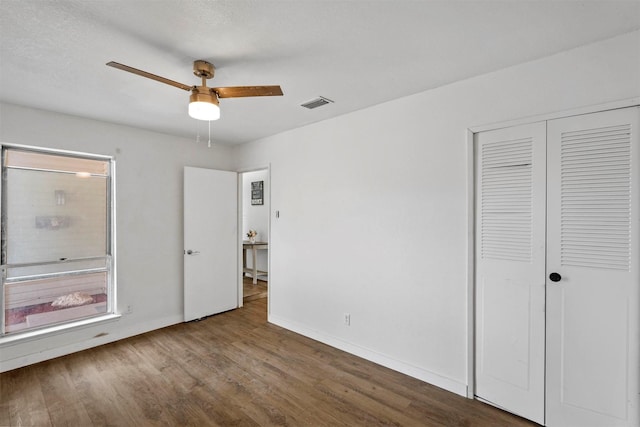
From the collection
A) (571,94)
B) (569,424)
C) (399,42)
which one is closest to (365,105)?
(399,42)

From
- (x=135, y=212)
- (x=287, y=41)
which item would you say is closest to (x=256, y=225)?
(x=135, y=212)

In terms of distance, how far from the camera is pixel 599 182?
6.33ft

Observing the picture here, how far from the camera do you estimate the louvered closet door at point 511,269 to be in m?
2.14

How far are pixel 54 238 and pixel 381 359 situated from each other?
3724 millimetres

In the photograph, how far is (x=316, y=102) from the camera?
9.57 ft

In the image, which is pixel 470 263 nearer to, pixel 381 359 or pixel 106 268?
pixel 381 359

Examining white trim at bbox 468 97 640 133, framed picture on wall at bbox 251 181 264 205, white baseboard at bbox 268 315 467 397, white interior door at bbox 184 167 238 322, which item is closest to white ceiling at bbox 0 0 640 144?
white trim at bbox 468 97 640 133

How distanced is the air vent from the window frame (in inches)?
98.7

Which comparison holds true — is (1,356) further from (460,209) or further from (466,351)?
(460,209)

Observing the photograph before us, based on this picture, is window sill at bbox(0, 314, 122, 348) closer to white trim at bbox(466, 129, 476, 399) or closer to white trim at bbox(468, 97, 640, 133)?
white trim at bbox(466, 129, 476, 399)

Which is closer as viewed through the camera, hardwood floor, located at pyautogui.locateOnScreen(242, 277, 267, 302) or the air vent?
the air vent

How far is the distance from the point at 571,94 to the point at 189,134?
13.5 ft

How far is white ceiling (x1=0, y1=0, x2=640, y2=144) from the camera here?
5.23 feet

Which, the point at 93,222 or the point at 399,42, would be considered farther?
the point at 93,222
